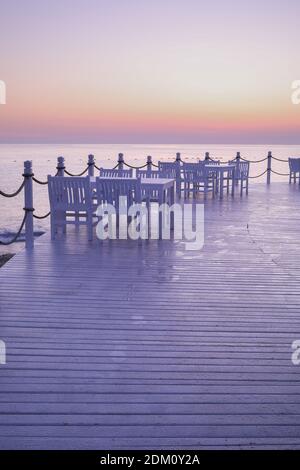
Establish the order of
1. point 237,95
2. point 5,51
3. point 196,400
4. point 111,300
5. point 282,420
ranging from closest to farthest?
point 282,420, point 196,400, point 111,300, point 5,51, point 237,95

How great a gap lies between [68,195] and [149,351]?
4344mm

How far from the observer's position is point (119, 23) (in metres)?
17.6

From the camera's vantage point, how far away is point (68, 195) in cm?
736

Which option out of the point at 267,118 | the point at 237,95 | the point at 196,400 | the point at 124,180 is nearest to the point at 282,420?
the point at 196,400

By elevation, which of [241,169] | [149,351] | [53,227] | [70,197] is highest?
[241,169]

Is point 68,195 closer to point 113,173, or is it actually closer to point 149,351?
point 113,173

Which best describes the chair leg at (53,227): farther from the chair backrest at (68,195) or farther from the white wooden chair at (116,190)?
the white wooden chair at (116,190)

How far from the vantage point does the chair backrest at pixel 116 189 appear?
7305 millimetres

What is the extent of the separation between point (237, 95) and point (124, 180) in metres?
24.1

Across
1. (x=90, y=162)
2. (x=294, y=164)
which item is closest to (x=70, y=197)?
(x=90, y=162)

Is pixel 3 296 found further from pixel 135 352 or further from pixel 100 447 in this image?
pixel 100 447

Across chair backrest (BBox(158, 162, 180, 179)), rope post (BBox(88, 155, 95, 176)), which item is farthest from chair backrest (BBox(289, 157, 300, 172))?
rope post (BBox(88, 155, 95, 176))

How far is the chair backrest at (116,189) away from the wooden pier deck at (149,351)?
1239 mm

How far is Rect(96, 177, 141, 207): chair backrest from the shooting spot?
730cm
